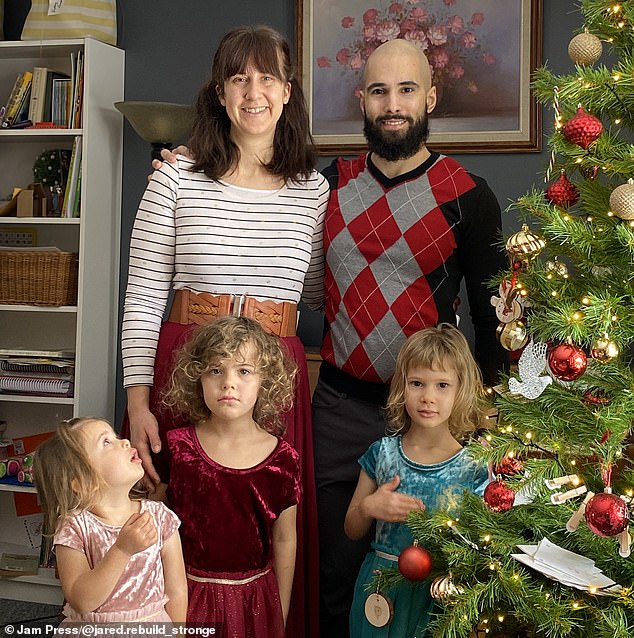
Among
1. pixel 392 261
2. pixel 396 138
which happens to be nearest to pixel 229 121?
pixel 396 138

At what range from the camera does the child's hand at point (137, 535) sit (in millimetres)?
1728

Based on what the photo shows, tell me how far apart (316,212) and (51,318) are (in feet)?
6.80

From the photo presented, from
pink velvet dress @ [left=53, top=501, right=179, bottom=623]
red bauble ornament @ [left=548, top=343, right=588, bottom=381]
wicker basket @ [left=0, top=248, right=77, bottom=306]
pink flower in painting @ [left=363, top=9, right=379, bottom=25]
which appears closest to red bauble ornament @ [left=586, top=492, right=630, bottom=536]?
red bauble ornament @ [left=548, top=343, right=588, bottom=381]

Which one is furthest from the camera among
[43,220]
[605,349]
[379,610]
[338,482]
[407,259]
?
[43,220]

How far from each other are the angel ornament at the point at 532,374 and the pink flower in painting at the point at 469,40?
1963 mm

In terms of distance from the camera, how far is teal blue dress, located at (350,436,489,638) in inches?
79.3

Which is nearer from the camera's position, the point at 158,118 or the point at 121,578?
the point at 121,578

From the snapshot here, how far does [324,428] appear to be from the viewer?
→ 230 cm

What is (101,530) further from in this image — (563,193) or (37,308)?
(37,308)

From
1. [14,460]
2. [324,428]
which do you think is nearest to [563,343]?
[324,428]

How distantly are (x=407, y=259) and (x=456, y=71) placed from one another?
1470 mm

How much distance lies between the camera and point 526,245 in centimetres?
171

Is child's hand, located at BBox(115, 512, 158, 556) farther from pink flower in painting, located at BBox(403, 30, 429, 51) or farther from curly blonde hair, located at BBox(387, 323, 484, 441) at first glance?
pink flower in painting, located at BBox(403, 30, 429, 51)

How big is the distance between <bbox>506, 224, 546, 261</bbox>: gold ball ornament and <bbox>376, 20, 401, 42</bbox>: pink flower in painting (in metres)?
1.95
